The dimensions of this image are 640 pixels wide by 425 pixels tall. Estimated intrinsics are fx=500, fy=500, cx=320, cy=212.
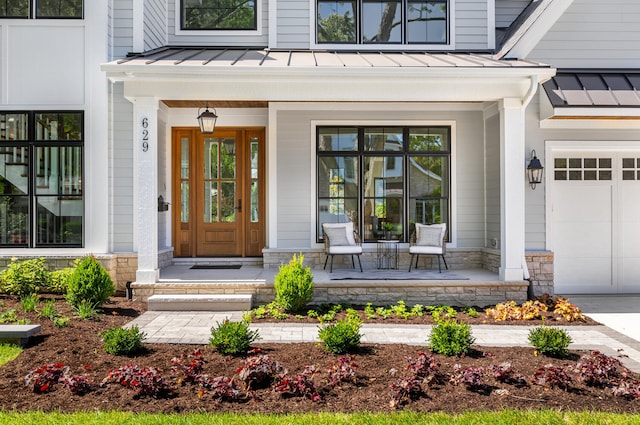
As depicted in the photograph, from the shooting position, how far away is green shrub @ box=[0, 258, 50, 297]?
7008mm

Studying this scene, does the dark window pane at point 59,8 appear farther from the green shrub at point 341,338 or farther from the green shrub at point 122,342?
the green shrub at point 341,338

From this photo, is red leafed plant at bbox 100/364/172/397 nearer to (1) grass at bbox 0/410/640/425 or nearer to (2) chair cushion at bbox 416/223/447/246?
(1) grass at bbox 0/410/640/425

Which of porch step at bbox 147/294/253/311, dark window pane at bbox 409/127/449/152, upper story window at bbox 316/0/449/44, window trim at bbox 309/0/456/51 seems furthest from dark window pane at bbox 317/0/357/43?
porch step at bbox 147/294/253/311

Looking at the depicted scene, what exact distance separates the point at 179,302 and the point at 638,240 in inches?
292

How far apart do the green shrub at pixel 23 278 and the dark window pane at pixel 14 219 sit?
61 cm

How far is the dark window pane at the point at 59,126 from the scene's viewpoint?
25.1ft

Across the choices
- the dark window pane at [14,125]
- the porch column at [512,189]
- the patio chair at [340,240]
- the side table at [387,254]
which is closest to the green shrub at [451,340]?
the porch column at [512,189]

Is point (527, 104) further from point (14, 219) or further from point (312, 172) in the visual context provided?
point (14, 219)

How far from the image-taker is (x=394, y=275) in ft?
25.4

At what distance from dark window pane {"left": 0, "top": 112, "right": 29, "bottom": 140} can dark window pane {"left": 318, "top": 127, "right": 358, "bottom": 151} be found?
15.2ft

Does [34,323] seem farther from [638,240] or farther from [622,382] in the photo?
[638,240]

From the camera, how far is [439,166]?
8711mm

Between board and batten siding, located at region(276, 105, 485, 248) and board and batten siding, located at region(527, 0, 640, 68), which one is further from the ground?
board and batten siding, located at region(527, 0, 640, 68)

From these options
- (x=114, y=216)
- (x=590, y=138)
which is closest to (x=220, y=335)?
(x=114, y=216)
